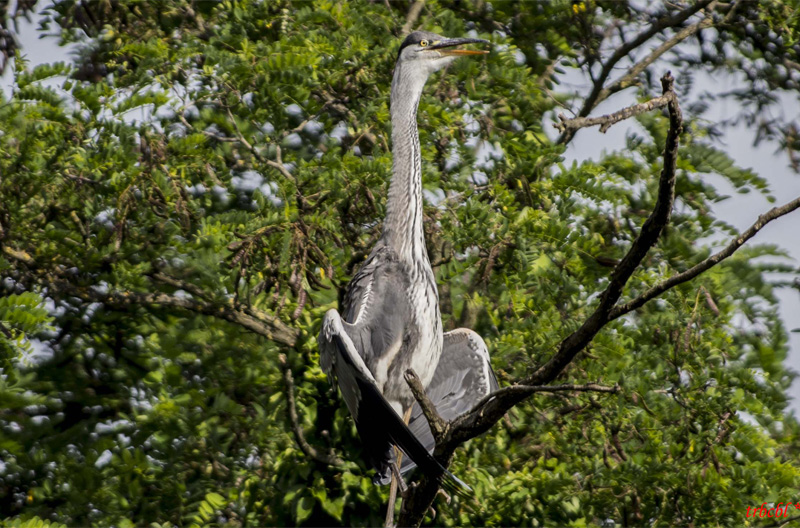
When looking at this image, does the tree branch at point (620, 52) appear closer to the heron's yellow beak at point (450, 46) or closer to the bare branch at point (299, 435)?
the heron's yellow beak at point (450, 46)

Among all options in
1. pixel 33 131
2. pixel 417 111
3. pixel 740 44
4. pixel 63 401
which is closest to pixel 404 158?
pixel 417 111

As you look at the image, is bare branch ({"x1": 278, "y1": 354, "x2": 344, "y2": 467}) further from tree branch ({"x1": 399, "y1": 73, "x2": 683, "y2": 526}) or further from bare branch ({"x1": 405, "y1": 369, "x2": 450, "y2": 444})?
bare branch ({"x1": 405, "y1": 369, "x2": 450, "y2": 444})

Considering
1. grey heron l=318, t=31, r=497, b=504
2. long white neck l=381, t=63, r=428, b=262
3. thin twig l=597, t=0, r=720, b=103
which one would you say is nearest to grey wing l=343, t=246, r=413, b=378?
grey heron l=318, t=31, r=497, b=504

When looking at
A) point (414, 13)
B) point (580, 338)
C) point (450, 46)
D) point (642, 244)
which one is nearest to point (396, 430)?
point (580, 338)

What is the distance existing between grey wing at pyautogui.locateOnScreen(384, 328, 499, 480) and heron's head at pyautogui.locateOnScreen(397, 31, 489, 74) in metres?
1.36

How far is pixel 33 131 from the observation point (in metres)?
4.36

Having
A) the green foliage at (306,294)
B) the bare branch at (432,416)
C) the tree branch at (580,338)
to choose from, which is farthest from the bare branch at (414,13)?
the tree branch at (580,338)

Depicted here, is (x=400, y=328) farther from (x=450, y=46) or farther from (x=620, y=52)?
(x=620, y=52)

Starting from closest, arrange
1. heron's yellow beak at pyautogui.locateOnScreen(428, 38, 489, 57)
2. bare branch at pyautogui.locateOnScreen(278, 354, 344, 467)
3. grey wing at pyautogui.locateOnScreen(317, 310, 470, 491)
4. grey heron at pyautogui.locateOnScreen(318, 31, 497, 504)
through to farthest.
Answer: grey wing at pyautogui.locateOnScreen(317, 310, 470, 491) < grey heron at pyautogui.locateOnScreen(318, 31, 497, 504) < bare branch at pyautogui.locateOnScreen(278, 354, 344, 467) < heron's yellow beak at pyautogui.locateOnScreen(428, 38, 489, 57)

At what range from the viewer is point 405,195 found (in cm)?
420

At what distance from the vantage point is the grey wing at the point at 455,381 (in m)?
4.41

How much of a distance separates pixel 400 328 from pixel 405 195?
2.05ft

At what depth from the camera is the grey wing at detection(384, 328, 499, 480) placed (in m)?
4.41

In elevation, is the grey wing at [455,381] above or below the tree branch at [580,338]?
below
